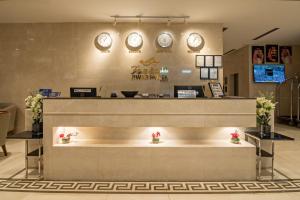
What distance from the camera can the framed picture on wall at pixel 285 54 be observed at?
11.1 meters

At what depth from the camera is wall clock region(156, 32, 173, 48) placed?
713 centimetres

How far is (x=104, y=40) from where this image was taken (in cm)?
712

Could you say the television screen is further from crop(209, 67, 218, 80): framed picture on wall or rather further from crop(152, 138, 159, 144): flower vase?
crop(152, 138, 159, 144): flower vase

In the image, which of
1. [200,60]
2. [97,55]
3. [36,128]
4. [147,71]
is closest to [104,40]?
[97,55]

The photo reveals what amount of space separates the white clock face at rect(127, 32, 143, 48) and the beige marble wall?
15 cm

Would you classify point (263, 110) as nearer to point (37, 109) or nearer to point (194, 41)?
point (194, 41)

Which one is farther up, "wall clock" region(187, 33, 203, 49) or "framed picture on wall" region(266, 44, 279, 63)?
"framed picture on wall" region(266, 44, 279, 63)

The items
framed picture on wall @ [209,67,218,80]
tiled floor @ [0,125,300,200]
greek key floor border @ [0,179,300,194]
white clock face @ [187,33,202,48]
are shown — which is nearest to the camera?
tiled floor @ [0,125,300,200]

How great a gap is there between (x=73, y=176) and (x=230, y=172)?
249 cm

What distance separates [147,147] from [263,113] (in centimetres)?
205

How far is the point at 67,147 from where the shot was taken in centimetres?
428

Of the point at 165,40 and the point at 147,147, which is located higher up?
the point at 165,40

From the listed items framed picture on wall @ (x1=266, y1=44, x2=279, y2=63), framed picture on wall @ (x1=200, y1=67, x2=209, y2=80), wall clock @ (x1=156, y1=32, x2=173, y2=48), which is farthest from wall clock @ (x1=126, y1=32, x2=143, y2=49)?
framed picture on wall @ (x1=266, y1=44, x2=279, y2=63)
